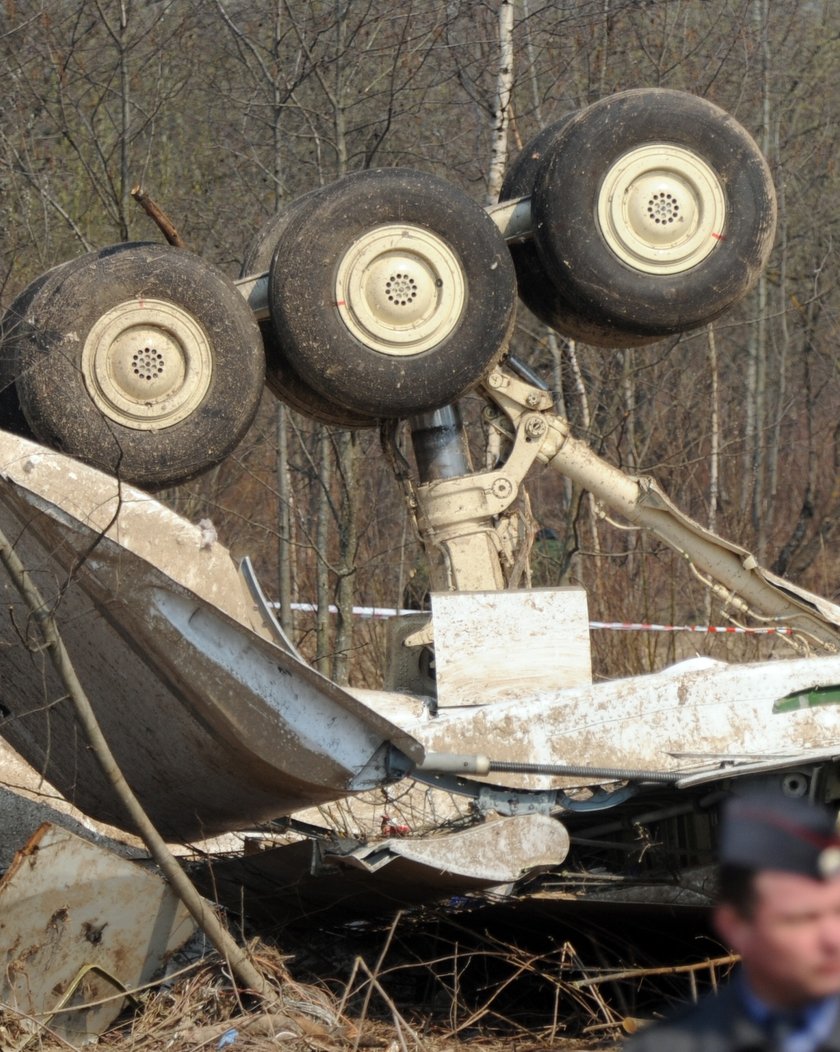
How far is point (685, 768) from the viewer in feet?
16.6

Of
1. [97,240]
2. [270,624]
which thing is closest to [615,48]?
[97,240]

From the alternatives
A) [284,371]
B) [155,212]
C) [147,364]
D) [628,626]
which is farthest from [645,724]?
[628,626]

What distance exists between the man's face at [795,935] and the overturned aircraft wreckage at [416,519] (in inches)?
130

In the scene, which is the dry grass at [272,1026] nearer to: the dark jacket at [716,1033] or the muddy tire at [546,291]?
the muddy tire at [546,291]

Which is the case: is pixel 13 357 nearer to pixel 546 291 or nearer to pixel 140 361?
pixel 140 361

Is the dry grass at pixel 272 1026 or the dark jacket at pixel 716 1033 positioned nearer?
the dark jacket at pixel 716 1033

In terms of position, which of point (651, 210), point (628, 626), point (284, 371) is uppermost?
point (651, 210)

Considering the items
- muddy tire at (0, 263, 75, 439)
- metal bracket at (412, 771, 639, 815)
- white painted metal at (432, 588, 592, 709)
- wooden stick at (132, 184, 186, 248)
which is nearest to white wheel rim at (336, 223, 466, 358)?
wooden stick at (132, 184, 186, 248)

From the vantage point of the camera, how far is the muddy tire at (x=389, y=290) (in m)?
5.43

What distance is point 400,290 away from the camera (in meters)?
5.48

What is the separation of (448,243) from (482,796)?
6.57ft

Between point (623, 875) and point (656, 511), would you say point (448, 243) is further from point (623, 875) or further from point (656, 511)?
point (623, 875)

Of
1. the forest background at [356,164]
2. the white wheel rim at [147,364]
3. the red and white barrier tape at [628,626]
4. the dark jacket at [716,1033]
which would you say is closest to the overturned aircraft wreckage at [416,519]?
the white wheel rim at [147,364]

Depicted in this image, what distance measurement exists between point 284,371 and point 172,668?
1376mm
